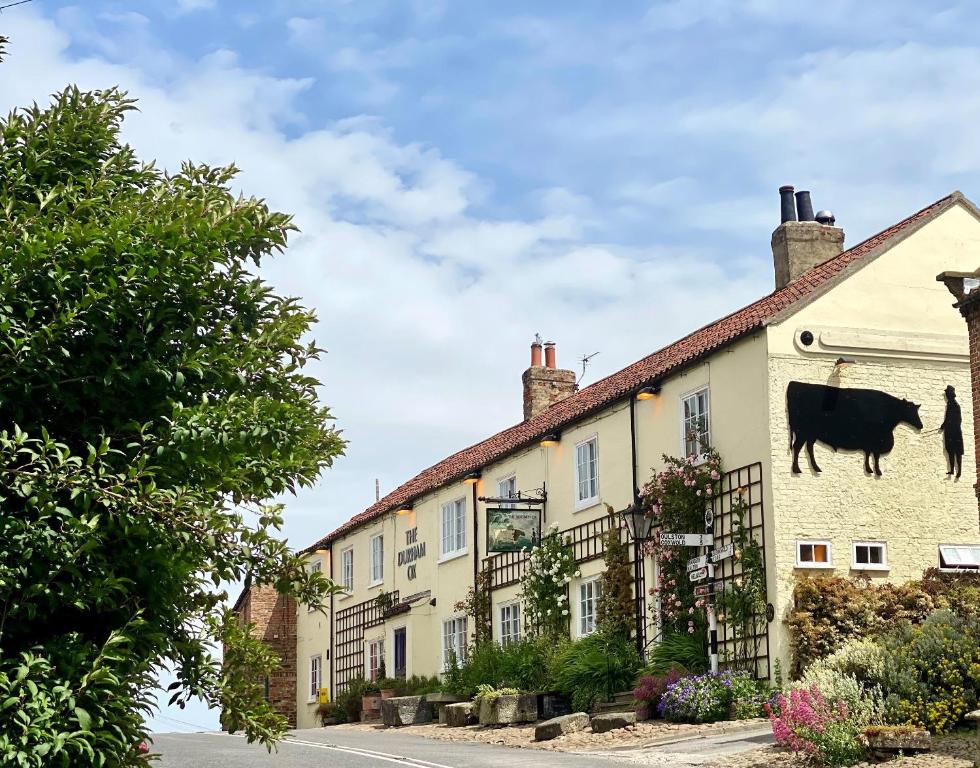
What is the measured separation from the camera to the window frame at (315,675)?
140 feet

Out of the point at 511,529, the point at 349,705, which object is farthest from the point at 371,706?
the point at 511,529

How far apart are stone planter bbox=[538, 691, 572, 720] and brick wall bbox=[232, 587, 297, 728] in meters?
20.5

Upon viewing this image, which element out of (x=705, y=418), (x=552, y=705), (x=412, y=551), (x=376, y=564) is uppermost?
(x=705, y=418)

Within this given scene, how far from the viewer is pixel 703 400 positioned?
24.9 meters

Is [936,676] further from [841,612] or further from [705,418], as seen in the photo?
[705,418]

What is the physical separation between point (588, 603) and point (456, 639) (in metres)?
6.60

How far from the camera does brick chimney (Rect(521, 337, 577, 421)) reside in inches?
1393

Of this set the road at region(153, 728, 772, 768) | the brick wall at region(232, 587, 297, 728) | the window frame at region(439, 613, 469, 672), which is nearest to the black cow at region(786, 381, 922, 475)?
the road at region(153, 728, 772, 768)

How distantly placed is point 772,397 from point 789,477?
4.24 feet

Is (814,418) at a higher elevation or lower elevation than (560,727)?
higher

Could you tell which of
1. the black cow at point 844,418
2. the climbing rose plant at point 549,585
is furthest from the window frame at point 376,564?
the black cow at point 844,418

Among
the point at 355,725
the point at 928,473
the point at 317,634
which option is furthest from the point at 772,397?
the point at 317,634

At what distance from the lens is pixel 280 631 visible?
45969 mm

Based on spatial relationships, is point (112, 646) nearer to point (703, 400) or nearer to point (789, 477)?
point (789, 477)
